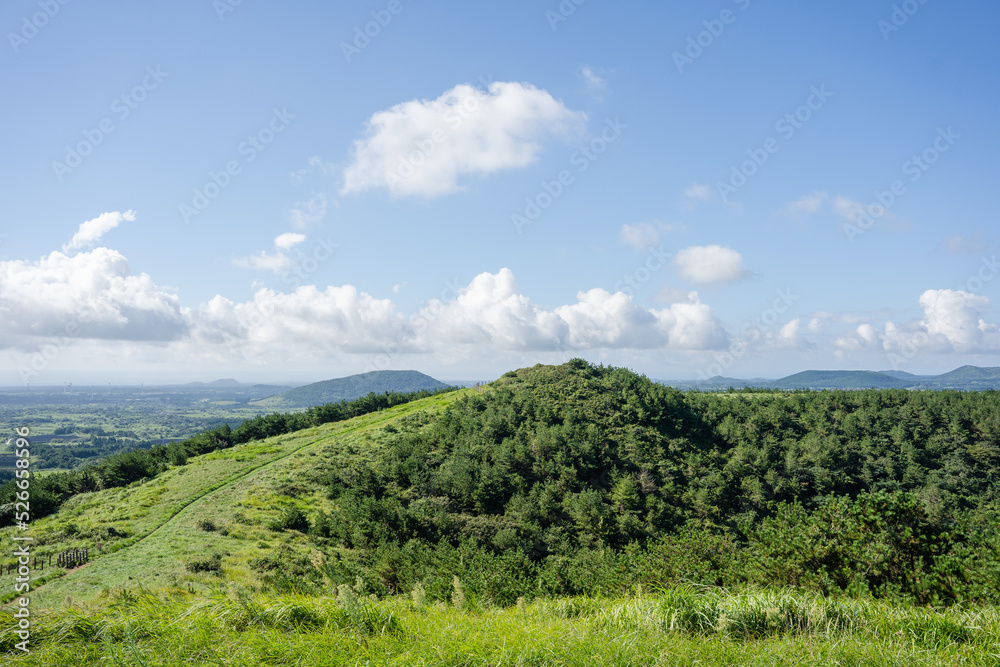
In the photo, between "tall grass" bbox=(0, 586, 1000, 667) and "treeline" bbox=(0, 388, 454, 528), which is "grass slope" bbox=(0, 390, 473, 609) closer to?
"treeline" bbox=(0, 388, 454, 528)

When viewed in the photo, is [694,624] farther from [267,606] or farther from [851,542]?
[851,542]

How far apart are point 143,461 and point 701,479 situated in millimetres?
56200

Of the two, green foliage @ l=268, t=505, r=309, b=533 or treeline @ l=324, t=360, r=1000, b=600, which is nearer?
treeline @ l=324, t=360, r=1000, b=600

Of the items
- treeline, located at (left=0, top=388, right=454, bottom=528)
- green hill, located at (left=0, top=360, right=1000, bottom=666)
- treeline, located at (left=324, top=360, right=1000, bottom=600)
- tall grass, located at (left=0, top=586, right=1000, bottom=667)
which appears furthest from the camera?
treeline, located at (left=0, top=388, right=454, bottom=528)

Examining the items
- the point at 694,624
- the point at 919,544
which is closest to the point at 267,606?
the point at 694,624

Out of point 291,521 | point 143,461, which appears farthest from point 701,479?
point 143,461

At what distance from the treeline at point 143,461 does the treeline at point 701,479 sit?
19.1 meters

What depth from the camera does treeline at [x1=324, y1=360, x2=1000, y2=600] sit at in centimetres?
1369

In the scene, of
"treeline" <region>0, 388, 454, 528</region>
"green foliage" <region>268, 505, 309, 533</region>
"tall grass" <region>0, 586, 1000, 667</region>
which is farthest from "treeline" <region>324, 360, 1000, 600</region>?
"treeline" <region>0, 388, 454, 528</region>

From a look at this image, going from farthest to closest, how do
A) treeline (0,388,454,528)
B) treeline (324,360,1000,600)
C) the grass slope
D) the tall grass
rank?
treeline (0,388,454,528) → the grass slope → treeline (324,360,1000,600) → the tall grass

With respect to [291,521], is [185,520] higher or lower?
higher

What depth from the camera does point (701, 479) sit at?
48688mm

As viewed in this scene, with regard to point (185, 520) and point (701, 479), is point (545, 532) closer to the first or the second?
point (701, 479)

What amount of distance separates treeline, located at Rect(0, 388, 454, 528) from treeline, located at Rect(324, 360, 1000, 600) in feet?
62.8
